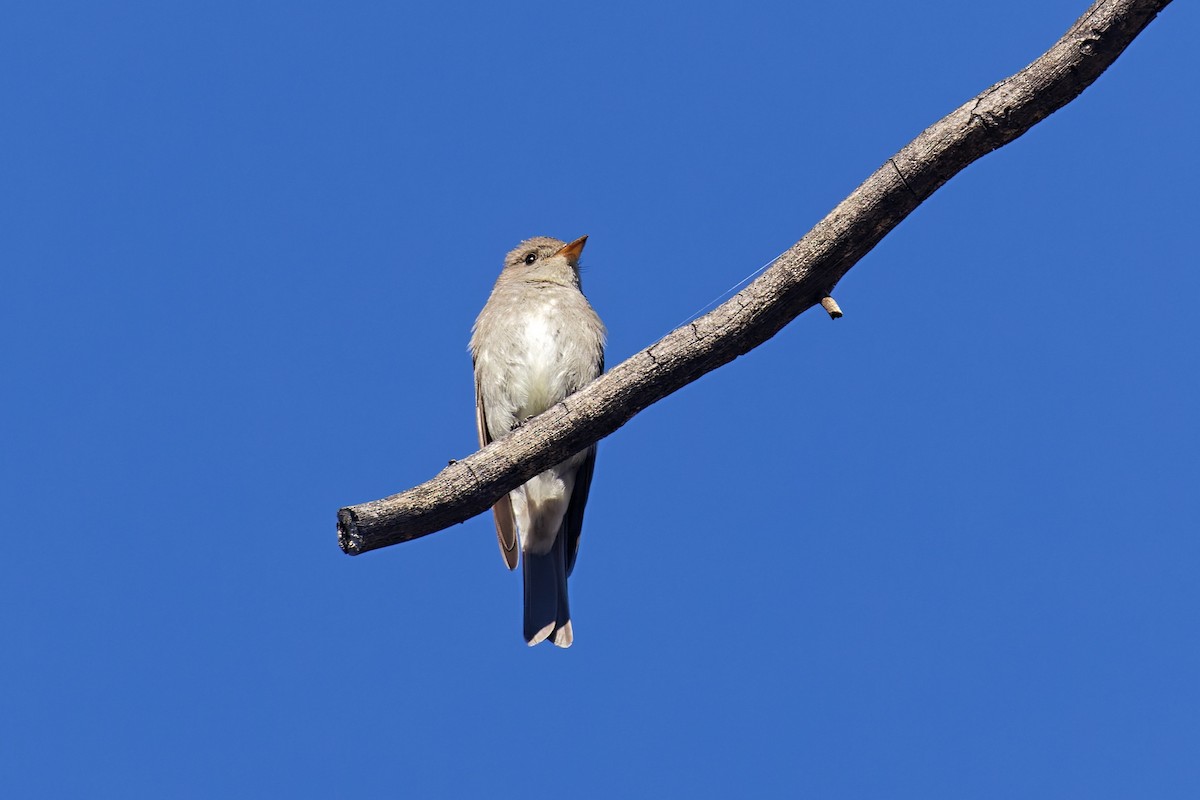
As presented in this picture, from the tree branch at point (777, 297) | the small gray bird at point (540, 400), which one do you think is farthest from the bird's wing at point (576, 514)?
the tree branch at point (777, 297)

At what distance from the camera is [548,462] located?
6.24m

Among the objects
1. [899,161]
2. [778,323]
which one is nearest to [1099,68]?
[899,161]

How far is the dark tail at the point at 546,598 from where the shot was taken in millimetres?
8445

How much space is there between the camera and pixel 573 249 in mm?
9422

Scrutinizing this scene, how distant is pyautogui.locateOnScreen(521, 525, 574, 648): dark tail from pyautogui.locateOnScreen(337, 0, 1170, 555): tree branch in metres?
2.44

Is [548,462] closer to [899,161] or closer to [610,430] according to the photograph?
[610,430]

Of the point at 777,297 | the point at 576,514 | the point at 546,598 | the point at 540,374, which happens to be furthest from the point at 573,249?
the point at 777,297

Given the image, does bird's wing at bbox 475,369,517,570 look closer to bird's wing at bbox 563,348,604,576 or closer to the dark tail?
the dark tail

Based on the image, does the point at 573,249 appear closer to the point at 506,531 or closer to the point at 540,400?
the point at 540,400

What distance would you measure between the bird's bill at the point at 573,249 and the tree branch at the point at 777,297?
11.3 ft

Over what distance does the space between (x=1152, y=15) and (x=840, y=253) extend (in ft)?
5.47

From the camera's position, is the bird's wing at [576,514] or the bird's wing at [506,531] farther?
the bird's wing at [576,514]

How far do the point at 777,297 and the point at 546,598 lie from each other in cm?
361

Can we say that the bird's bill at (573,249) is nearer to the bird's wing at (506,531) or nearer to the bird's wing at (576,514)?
the bird's wing at (576,514)
